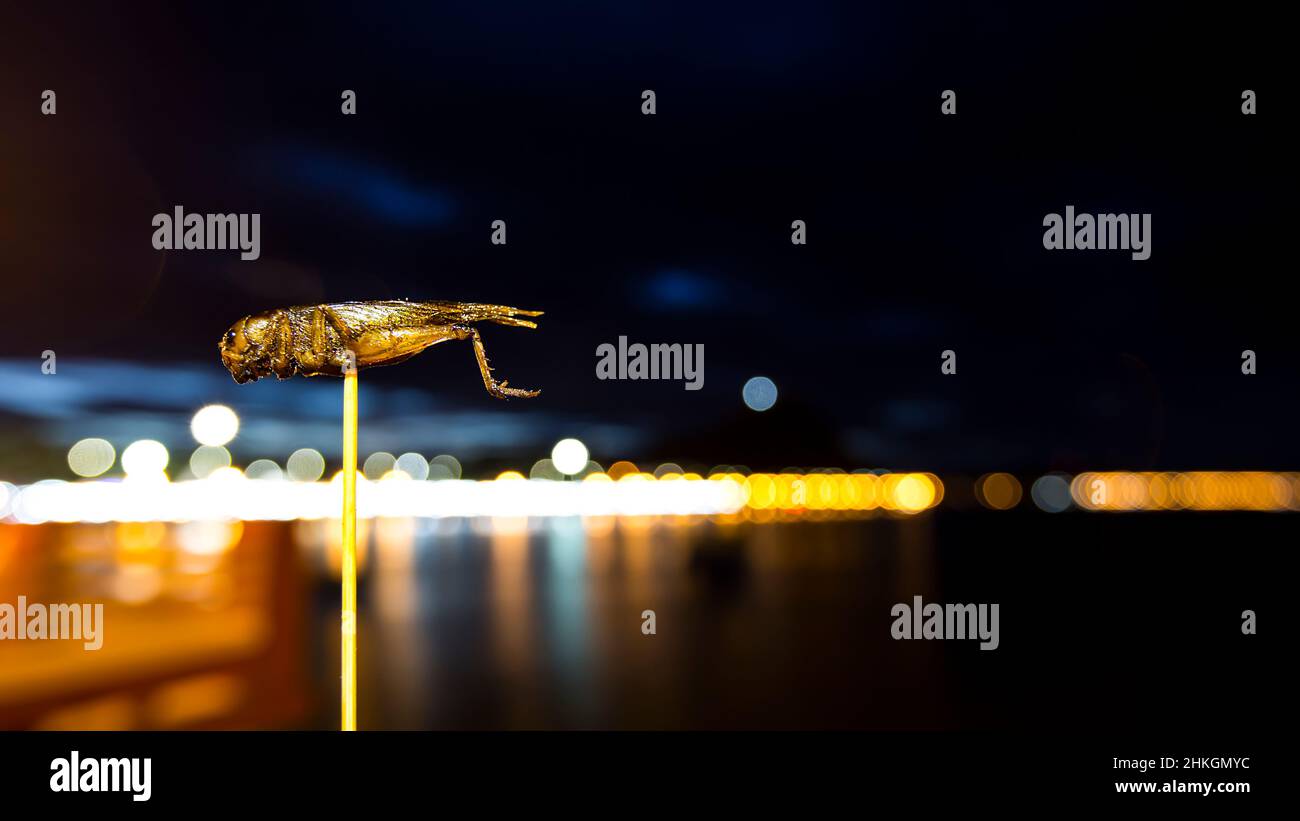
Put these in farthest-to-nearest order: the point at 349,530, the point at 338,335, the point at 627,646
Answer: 1. the point at 627,646
2. the point at 338,335
3. the point at 349,530

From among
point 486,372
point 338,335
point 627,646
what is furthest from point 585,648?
point 338,335

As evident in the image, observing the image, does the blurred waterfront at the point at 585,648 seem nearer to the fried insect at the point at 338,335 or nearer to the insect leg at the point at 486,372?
the fried insect at the point at 338,335

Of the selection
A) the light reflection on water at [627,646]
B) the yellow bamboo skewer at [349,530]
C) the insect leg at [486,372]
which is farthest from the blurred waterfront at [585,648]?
the insect leg at [486,372]

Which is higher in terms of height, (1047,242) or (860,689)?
(1047,242)

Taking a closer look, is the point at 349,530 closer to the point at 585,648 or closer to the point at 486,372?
the point at 486,372

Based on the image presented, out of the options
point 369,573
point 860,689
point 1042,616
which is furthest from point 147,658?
point 369,573
